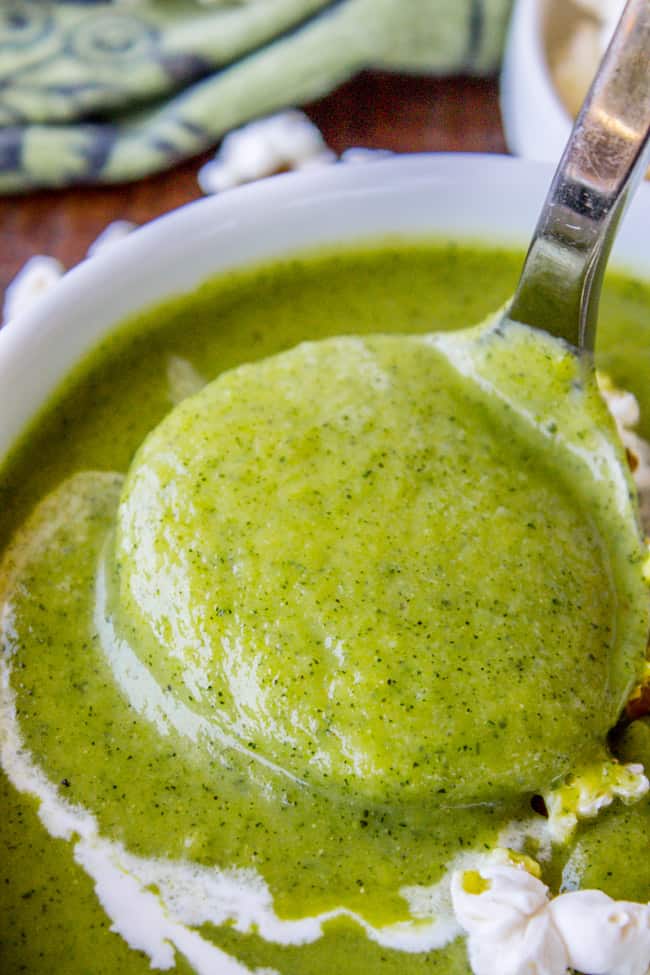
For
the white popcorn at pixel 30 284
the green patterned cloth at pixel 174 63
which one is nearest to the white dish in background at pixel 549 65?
the green patterned cloth at pixel 174 63

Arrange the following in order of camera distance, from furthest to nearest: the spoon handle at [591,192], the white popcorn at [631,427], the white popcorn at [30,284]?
the white popcorn at [30,284], the white popcorn at [631,427], the spoon handle at [591,192]

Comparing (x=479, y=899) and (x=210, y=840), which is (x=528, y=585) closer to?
(x=479, y=899)

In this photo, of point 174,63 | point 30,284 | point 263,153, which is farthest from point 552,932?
point 174,63

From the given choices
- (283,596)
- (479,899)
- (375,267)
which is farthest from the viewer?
(375,267)

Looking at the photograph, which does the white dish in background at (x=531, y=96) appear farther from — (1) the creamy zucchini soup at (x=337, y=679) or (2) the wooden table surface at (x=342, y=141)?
(1) the creamy zucchini soup at (x=337, y=679)

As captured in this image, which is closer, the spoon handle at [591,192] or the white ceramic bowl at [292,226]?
the spoon handle at [591,192]

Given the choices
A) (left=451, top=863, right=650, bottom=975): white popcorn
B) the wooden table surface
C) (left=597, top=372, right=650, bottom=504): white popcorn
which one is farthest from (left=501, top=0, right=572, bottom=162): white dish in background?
(left=451, top=863, right=650, bottom=975): white popcorn

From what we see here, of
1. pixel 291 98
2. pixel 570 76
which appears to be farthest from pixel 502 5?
pixel 291 98

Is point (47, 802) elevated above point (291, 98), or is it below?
below
